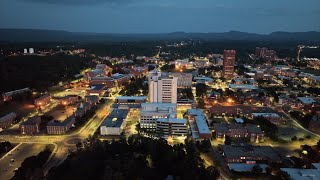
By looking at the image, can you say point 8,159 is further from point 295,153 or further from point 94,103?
point 295,153

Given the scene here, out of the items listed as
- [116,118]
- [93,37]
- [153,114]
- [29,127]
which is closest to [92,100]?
[116,118]

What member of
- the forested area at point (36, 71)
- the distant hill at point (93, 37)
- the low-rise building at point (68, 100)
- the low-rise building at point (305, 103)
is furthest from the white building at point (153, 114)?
the distant hill at point (93, 37)

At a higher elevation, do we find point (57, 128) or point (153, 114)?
point (153, 114)

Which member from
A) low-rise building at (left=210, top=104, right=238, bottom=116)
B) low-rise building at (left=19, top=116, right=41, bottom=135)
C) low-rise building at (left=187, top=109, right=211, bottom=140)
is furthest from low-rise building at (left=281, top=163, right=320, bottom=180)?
low-rise building at (left=19, top=116, right=41, bottom=135)

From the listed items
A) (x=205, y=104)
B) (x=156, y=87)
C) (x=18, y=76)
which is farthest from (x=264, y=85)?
(x=18, y=76)

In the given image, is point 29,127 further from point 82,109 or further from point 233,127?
point 233,127

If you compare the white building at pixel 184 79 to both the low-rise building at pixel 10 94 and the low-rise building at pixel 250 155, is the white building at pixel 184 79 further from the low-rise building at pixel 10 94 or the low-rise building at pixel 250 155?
the low-rise building at pixel 250 155

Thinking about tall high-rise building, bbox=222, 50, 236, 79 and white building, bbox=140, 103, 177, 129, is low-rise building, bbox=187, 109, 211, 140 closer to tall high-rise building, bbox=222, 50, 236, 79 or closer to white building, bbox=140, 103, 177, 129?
white building, bbox=140, 103, 177, 129
